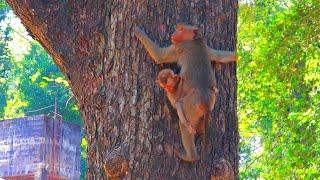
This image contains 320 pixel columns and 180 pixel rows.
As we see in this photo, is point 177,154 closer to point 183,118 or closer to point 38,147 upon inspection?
point 183,118

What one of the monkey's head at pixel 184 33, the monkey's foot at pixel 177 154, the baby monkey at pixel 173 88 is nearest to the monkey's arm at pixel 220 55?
the monkey's head at pixel 184 33

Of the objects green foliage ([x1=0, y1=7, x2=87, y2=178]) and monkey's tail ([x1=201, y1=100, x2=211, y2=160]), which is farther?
green foliage ([x1=0, y1=7, x2=87, y2=178])

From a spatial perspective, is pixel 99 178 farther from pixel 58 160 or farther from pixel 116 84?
pixel 58 160

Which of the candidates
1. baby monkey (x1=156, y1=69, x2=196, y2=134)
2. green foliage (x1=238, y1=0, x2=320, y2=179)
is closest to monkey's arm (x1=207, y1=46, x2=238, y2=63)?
baby monkey (x1=156, y1=69, x2=196, y2=134)

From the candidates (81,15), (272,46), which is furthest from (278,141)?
(81,15)

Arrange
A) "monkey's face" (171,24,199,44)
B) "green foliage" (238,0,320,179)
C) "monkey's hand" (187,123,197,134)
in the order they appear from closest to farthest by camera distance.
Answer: "monkey's hand" (187,123,197,134)
"monkey's face" (171,24,199,44)
"green foliage" (238,0,320,179)

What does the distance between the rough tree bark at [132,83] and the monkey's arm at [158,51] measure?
0.05 metres

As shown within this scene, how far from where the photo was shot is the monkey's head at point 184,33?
152 inches

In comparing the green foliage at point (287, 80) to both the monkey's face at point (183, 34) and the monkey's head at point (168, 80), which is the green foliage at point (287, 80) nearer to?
the monkey's face at point (183, 34)

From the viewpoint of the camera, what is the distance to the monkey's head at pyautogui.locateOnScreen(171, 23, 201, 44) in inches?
152

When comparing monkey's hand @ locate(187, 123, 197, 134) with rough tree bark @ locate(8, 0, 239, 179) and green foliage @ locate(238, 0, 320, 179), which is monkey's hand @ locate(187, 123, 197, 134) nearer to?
rough tree bark @ locate(8, 0, 239, 179)

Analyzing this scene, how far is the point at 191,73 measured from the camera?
3.88 m

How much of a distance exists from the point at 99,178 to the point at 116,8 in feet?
2.93

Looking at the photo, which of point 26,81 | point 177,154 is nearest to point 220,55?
point 177,154
